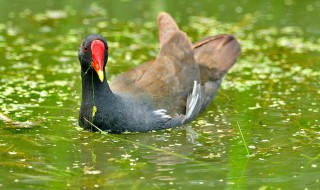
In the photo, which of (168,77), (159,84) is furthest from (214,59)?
(159,84)

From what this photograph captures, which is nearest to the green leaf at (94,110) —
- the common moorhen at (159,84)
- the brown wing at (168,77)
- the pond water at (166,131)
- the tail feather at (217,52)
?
the common moorhen at (159,84)

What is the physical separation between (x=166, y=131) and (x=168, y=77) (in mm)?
621

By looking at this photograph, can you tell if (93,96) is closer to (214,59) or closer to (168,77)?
(168,77)

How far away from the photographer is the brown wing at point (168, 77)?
746cm

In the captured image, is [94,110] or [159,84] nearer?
[94,110]

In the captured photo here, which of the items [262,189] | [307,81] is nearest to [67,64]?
[307,81]

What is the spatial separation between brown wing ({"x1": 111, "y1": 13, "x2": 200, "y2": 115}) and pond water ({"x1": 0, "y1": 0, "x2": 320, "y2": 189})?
0.31 meters

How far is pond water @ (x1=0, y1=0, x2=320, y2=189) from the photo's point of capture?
5.88 metres

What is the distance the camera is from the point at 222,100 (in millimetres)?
8359

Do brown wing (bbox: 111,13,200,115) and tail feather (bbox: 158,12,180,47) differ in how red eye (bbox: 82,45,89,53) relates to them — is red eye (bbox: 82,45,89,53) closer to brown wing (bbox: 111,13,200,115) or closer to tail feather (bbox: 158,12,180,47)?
brown wing (bbox: 111,13,200,115)

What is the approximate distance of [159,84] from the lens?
24.8 feet

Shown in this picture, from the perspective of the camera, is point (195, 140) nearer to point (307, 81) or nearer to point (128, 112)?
point (128, 112)

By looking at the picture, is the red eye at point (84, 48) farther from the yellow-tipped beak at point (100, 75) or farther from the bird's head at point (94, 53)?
the yellow-tipped beak at point (100, 75)

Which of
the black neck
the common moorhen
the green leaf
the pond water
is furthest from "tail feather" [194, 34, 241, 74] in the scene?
the green leaf
